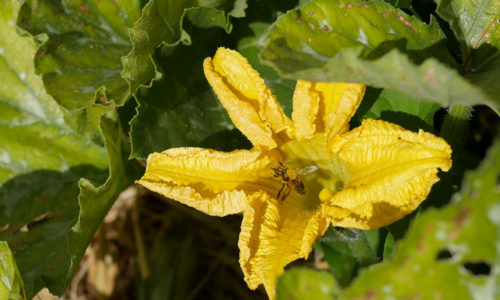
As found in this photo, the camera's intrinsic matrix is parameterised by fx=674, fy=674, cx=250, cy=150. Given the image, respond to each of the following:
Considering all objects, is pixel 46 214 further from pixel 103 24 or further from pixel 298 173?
pixel 298 173

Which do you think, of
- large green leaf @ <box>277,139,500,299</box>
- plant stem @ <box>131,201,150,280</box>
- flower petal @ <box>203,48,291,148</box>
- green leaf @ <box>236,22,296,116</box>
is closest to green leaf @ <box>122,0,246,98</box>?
green leaf @ <box>236,22,296,116</box>

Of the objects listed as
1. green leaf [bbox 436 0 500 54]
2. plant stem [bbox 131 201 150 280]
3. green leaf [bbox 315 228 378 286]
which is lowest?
plant stem [bbox 131 201 150 280]

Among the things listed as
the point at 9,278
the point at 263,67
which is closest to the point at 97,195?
the point at 9,278

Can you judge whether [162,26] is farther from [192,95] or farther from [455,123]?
[455,123]

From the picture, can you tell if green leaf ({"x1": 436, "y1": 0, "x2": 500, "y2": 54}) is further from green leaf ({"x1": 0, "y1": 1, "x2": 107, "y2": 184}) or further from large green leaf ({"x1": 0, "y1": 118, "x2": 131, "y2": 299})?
green leaf ({"x1": 0, "y1": 1, "x2": 107, "y2": 184})

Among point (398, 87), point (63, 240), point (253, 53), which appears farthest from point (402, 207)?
point (63, 240)

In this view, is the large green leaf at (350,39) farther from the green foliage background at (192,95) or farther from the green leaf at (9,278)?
the green leaf at (9,278)

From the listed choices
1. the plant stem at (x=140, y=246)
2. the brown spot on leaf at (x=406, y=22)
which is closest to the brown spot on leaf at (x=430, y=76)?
the brown spot on leaf at (x=406, y=22)
